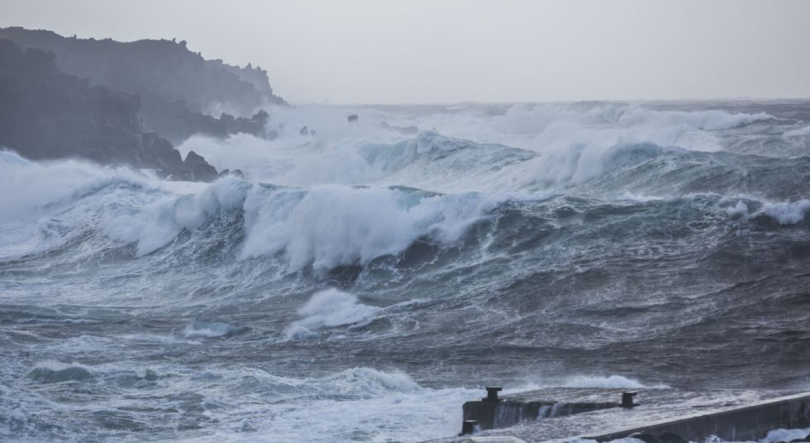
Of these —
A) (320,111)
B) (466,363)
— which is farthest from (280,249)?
(320,111)

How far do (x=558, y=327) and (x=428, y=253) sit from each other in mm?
5586

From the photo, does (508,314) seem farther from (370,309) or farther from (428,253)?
(428,253)

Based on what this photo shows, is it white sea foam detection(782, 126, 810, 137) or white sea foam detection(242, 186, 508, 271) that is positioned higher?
white sea foam detection(782, 126, 810, 137)

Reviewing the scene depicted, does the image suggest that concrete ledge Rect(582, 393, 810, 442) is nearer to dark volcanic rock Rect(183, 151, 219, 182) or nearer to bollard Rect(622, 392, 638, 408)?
bollard Rect(622, 392, 638, 408)

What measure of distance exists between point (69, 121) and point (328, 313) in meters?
30.2

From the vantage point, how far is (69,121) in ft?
141

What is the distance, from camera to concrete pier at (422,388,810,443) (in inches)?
267

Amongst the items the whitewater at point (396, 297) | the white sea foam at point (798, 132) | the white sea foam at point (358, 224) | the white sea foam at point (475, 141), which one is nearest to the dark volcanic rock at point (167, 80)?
the white sea foam at point (475, 141)

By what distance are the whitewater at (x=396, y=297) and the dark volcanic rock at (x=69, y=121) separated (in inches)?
459

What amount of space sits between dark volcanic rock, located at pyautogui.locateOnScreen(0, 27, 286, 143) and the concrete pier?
5382cm

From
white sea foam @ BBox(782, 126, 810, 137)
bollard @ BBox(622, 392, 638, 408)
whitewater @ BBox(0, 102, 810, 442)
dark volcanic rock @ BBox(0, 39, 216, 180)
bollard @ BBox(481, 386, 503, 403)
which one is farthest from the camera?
dark volcanic rock @ BBox(0, 39, 216, 180)

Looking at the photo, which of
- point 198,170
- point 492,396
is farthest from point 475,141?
point 492,396

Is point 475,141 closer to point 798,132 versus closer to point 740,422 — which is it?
point 798,132

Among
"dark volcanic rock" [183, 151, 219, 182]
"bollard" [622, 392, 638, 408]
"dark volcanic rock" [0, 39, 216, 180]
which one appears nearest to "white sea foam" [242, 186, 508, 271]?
"bollard" [622, 392, 638, 408]
